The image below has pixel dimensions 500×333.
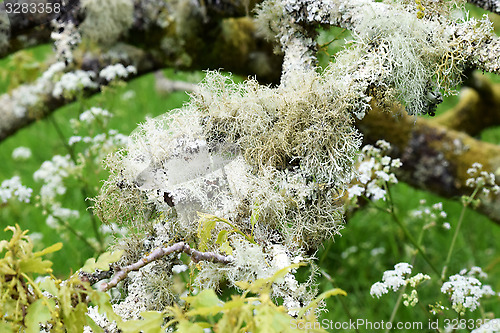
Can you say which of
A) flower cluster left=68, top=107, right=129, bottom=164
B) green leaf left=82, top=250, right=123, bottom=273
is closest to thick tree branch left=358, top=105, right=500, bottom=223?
flower cluster left=68, top=107, right=129, bottom=164

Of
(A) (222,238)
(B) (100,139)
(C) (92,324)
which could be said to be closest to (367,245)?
(B) (100,139)

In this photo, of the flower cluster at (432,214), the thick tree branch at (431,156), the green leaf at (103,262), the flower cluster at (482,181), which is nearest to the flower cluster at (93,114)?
the thick tree branch at (431,156)

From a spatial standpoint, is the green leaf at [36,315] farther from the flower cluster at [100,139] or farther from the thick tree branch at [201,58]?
the thick tree branch at [201,58]

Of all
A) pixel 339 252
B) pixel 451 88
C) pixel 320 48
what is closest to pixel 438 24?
pixel 451 88

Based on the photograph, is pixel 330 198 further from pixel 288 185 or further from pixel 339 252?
pixel 339 252

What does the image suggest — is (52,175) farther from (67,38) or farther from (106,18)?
(106,18)
